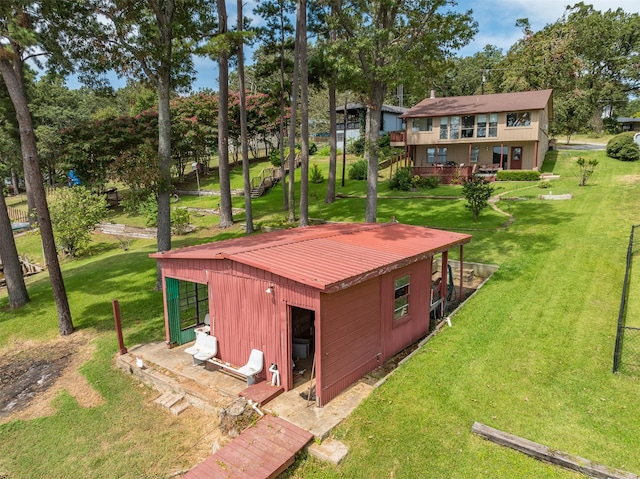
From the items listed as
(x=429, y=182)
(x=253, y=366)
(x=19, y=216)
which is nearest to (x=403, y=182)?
(x=429, y=182)

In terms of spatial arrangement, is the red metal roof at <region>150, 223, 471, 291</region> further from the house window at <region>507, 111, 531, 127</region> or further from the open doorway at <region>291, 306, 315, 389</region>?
the house window at <region>507, 111, 531, 127</region>

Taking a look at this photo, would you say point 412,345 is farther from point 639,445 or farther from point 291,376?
point 639,445

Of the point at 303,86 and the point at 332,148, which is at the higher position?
the point at 303,86

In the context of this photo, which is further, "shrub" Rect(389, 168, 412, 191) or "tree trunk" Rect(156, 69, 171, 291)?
"shrub" Rect(389, 168, 412, 191)

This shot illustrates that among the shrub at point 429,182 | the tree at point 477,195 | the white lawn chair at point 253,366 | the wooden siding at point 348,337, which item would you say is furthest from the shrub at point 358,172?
the white lawn chair at point 253,366

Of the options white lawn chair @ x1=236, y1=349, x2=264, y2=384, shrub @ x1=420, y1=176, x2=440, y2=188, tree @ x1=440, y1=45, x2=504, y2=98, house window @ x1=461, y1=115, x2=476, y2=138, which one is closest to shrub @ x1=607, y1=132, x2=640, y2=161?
house window @ x1=461, y1=115, x2=476, y2=138

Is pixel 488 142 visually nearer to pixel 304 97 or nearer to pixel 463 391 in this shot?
pixel 304 97

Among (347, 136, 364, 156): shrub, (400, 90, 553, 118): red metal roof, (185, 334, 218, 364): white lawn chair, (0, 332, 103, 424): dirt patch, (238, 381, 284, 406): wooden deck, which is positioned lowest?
(0, 332, 103, 424): dirt patch
